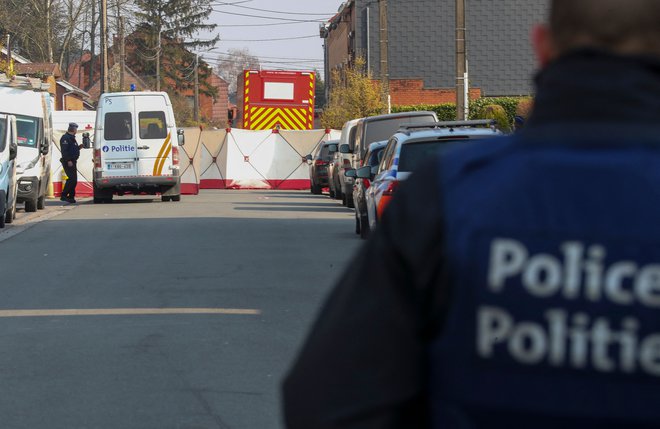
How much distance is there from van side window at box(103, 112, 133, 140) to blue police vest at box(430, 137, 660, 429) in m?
27.8

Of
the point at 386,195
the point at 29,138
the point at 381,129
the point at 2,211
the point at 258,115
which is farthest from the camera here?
the point at 258,115

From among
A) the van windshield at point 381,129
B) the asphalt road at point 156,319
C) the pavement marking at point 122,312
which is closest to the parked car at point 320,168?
the van windshield at point 381,129

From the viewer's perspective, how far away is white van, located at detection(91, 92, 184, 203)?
29234 millimetres

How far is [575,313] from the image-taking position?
189cm

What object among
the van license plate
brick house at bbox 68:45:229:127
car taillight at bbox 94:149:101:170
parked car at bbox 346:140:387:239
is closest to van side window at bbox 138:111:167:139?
the van license plate

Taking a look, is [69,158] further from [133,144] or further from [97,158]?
[133,144]

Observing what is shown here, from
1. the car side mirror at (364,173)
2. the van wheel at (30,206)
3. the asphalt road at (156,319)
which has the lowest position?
the asphalt road at (156,319)

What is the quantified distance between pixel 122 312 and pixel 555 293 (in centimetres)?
897

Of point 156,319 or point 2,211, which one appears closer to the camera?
point 156,319

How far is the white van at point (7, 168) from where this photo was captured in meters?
20.7

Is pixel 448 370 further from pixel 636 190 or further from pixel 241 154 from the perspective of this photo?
pixel 241 154

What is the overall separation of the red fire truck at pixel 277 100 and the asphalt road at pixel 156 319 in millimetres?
20292

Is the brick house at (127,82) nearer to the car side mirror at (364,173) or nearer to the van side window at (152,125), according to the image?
the van side window at (152,125)

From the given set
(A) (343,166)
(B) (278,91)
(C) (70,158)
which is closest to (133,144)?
(C) (70,158)
